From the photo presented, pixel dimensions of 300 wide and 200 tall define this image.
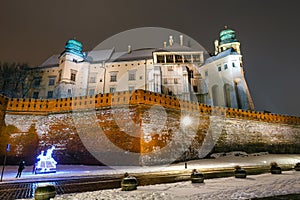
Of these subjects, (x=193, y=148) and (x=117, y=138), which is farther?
(x=193, y=148)

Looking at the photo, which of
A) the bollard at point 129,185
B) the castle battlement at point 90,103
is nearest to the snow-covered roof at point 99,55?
the castle battlement at point 90,103

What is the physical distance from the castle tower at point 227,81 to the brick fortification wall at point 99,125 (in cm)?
1343

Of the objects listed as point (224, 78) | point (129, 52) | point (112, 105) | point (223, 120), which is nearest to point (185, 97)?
point (224, 78)

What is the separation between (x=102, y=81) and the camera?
34.6 m

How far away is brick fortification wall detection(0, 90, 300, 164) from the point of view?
1542 cm

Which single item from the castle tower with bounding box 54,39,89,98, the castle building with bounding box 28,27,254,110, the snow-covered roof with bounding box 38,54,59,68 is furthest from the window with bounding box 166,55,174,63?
the snow-covered roof with bounding box 38,54,59,68

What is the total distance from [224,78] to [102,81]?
808 inches

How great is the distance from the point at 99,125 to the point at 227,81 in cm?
2333

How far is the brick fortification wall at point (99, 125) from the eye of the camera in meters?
15.4

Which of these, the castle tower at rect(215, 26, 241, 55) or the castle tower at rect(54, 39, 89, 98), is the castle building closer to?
the castle tower at rect(54, 39, 89, 98)

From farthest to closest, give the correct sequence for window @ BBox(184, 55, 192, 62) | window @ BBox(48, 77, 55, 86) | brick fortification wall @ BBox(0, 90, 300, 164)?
window @ BBox(184, 55, 192, 62) → window @ BBox(48, 77, 55, 86) → brick fortification wall @ BBox(0, 90, 300, 164)

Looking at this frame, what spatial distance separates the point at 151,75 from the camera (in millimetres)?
33844

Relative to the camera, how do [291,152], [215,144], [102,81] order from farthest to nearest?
→ [102,81]
[291,152]
[215,144]

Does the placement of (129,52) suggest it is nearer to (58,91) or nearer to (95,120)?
(58,91)
